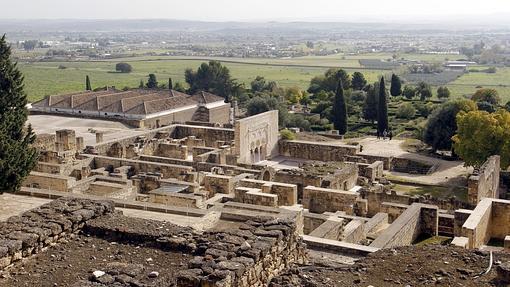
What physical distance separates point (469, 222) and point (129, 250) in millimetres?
9032

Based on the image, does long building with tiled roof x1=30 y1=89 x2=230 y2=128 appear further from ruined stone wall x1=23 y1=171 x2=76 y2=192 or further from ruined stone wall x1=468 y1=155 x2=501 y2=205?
ruined stone wall x1=468 y1=155 x2=501 y2=205

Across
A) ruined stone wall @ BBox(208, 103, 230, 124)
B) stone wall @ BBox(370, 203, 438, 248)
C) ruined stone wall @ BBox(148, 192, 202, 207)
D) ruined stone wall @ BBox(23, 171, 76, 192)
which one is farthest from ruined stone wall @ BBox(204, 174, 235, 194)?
ruined stone wall @ BBox(208, 103, 230, 124)

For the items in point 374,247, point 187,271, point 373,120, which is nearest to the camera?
point 187,271

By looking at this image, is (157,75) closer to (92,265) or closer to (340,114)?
(340,114)

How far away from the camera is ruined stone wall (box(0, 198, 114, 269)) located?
372 inches

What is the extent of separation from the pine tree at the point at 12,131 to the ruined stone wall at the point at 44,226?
4945 mm

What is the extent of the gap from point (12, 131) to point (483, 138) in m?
21.5

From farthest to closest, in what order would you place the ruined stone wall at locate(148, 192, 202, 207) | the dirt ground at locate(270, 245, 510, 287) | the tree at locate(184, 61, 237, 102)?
the tree at locate(184, 61, 237, 102)
the ruined stone wall at locate(148, 192, 202, 207)
the dirt ground at locate(270, 245, 510, 287)

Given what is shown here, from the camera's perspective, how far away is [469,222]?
15.0m

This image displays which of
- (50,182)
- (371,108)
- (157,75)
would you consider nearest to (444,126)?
(371,108)

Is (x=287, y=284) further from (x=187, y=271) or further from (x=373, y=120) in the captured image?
(x=373, y=120)

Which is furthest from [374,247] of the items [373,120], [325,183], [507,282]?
[373,120]

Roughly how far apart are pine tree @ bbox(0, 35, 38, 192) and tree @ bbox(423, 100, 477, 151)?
25.3 meters

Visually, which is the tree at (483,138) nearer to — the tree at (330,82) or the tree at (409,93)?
the tree at (409,93)
